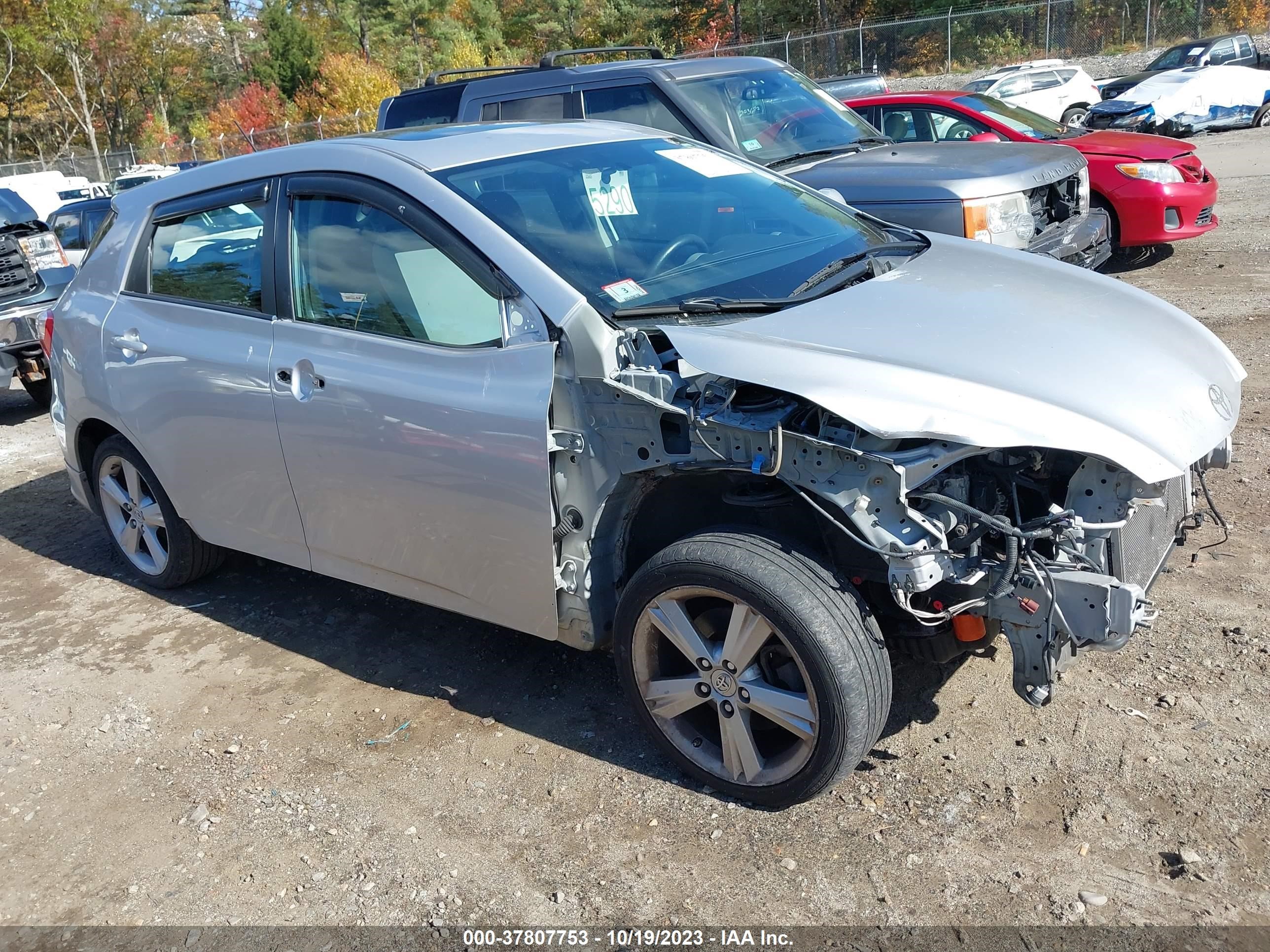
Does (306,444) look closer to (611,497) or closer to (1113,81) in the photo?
(611,497)

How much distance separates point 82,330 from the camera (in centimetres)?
481

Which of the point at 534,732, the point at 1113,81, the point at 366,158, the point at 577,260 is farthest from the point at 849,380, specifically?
the point at 1113,81

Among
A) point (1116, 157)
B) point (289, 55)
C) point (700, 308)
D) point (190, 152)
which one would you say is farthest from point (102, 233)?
point (289, 55)

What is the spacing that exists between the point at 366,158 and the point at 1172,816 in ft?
10.6

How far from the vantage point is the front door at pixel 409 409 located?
326 cm

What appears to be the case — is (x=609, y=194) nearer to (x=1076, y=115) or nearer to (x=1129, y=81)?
(x=1076, y=115)

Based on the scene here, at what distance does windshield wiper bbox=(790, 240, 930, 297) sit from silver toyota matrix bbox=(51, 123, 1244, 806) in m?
0.02

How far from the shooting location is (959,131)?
958 cm

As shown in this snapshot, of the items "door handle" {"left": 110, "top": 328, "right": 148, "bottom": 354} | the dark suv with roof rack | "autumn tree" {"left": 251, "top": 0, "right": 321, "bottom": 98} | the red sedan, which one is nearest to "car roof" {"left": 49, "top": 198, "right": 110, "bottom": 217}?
the dark suv with roof rack

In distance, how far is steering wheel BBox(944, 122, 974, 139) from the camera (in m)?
9.51

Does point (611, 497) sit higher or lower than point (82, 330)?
lower

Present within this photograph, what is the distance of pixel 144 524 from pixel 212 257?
1.41 m

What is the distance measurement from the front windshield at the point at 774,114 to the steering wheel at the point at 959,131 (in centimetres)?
175

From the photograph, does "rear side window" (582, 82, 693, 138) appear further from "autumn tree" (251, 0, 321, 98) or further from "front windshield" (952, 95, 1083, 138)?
"autumn tree" (251, 0, 321, 98)
